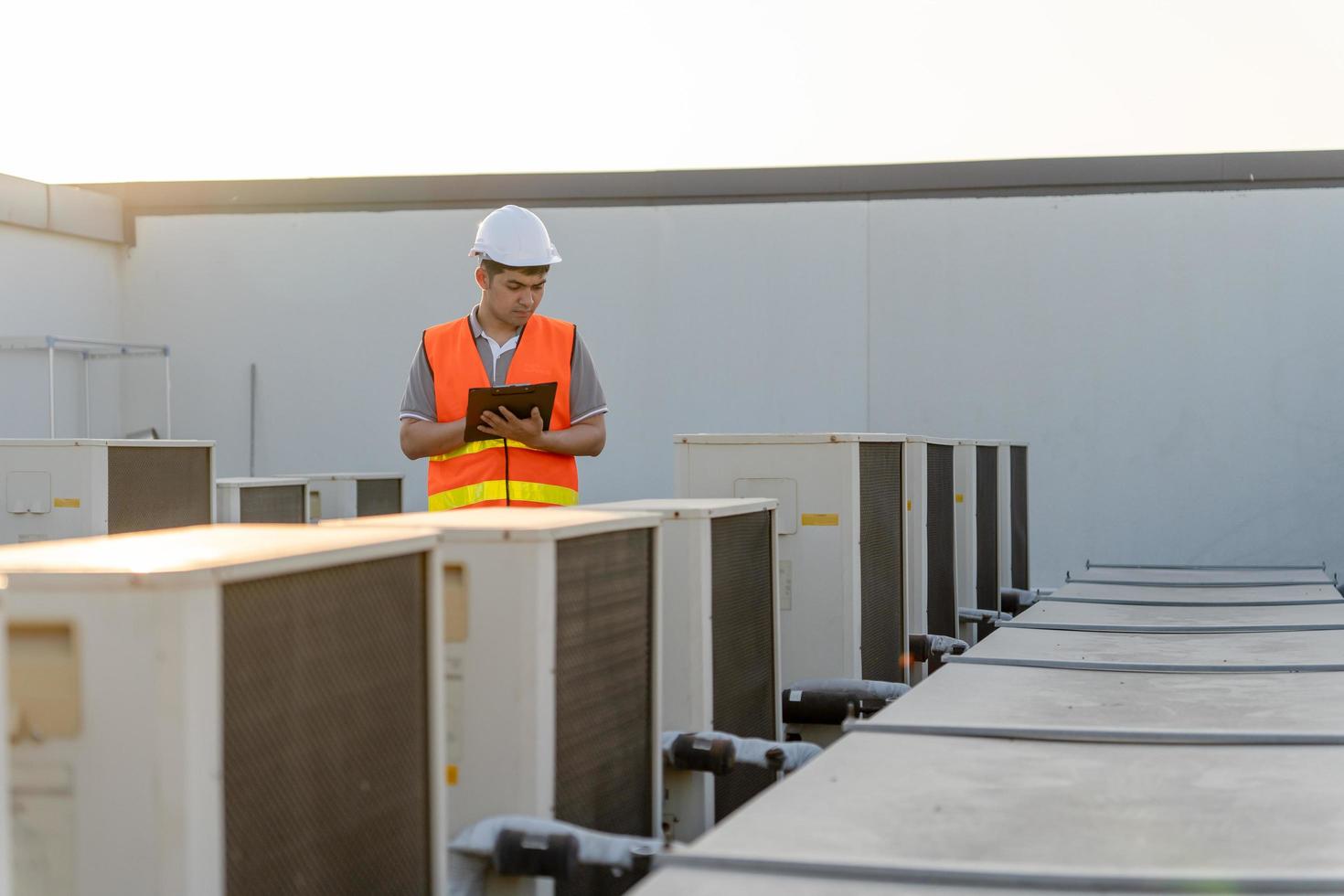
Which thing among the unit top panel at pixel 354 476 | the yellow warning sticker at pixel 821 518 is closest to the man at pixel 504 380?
the yellow warning sticker at pixel 821 518

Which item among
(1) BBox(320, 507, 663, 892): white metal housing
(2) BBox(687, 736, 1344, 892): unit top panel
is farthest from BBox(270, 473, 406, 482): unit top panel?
(2) BBox(687, 736, 1344, 892): unit top panel

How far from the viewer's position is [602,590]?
8.37 ft

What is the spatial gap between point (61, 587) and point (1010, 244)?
9552 millimetres

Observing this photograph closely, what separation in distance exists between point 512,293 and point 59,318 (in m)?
8.20

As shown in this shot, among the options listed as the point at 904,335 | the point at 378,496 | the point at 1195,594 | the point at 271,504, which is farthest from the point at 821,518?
the point at 378,496

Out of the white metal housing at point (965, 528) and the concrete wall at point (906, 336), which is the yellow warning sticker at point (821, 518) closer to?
the white metal housing at point (965, 528)

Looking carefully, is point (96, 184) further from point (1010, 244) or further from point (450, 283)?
point (1010, 244)

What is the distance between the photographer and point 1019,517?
8938 mm

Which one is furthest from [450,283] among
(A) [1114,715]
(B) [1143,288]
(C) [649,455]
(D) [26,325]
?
(A) [1114,715]

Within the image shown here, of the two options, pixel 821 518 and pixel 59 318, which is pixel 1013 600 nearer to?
pixel 821 518

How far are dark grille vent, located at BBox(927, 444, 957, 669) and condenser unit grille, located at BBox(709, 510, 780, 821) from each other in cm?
195

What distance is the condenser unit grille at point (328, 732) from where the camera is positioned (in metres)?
1.64

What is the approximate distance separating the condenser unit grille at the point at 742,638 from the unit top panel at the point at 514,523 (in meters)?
0.62

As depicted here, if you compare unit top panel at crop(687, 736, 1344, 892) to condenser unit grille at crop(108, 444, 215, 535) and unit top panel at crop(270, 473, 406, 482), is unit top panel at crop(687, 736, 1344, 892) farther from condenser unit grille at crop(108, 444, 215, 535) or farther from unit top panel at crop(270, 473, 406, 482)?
unit top panel at crop(270, 473, 406, 482)
